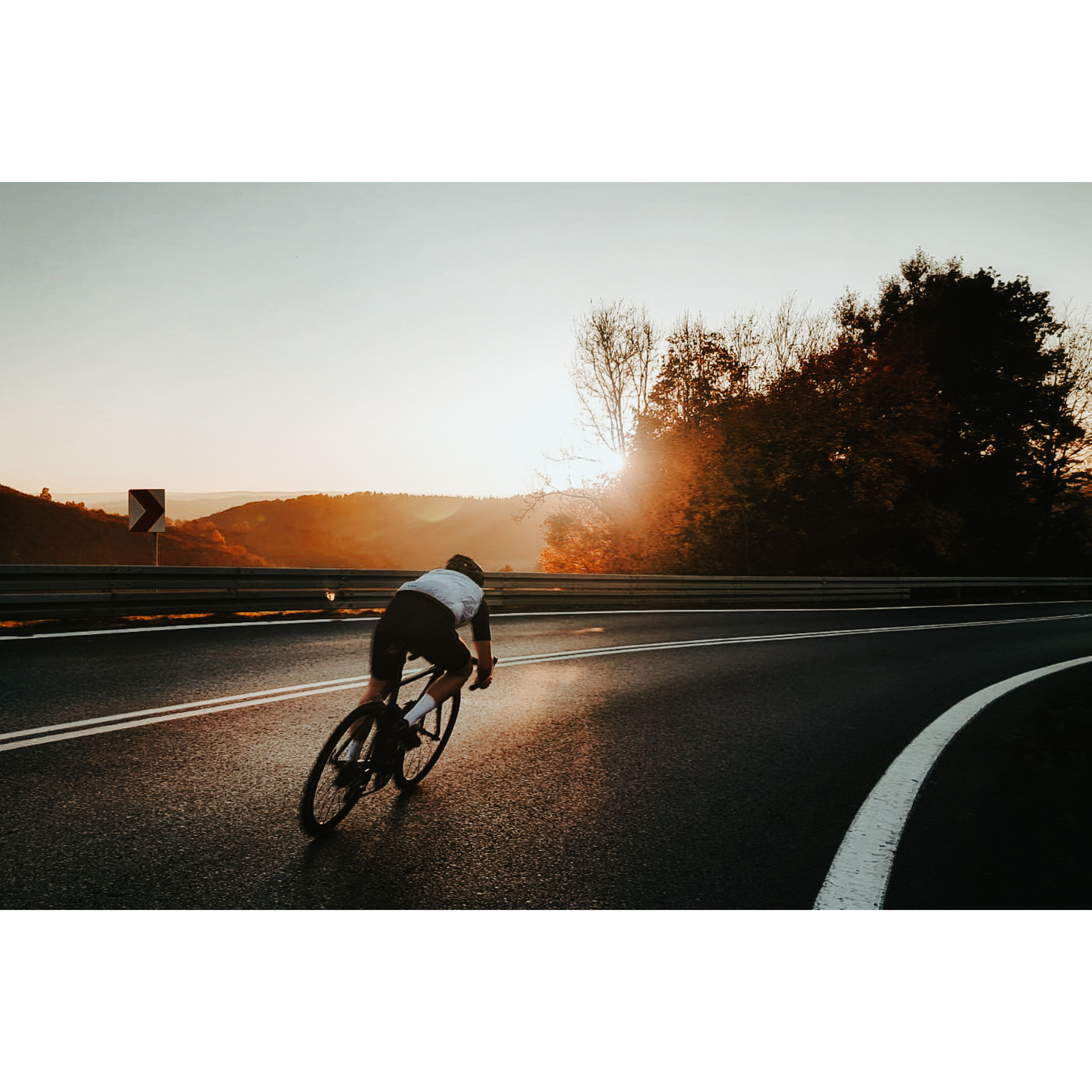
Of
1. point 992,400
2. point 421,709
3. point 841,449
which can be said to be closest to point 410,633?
point 421,709

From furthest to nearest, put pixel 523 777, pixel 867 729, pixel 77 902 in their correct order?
pixel 867 729 < pixel 523 777 < pixel 77 902

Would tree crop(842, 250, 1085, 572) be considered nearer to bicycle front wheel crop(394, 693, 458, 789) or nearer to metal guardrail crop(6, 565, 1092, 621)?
metal guardrail crop(6, 565, 1092, 621)

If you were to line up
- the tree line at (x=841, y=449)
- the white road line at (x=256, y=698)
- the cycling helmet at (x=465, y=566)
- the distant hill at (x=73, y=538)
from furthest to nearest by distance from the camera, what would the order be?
the distant hill at (x=73, y=538) < the tree line at (x=841, y=449) < the white road line at (x=256, y=698) < the cycling helmet at (x=465, y=566)

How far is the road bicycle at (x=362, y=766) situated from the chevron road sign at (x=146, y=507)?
9.95 metres

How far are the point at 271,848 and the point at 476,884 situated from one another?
43.6 inches

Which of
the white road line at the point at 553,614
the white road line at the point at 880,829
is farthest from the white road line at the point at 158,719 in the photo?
the white road line at the point at 880,829

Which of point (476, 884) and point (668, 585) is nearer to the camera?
point (476, 884)

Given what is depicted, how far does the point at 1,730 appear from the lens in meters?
5.40

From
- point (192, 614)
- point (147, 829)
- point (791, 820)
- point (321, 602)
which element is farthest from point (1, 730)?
point (321, 602)

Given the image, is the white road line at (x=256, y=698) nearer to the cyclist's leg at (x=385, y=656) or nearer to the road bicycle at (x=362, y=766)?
the road bicycle at (x=362, y=766)

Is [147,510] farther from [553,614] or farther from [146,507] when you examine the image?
[553,614]

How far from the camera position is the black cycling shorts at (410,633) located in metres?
4.33

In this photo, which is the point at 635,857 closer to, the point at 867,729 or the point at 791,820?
the point at 791,820

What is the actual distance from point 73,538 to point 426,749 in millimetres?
87994
